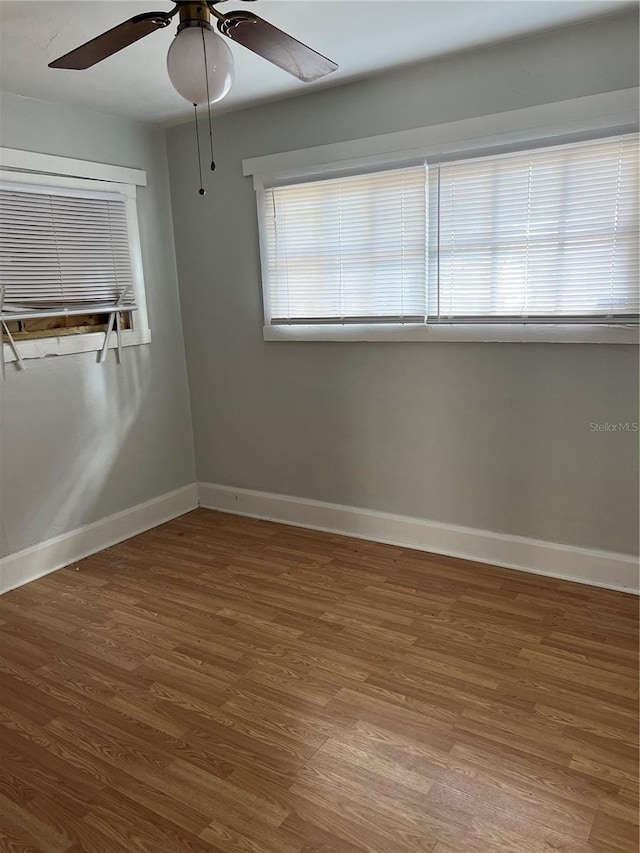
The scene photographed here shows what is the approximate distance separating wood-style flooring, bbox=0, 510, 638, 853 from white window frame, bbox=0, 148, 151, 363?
126cm

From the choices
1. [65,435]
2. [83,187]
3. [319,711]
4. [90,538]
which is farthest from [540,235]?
[90,538]

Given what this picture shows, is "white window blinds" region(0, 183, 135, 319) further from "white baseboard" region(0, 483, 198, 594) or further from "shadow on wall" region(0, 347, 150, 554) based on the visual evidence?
"white baseboard" region(0, 483, 198, 594)

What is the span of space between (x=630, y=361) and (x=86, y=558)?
3046 mm

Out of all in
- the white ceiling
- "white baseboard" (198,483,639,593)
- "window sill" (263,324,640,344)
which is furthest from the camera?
"white baseboard" (198,483,639,593)

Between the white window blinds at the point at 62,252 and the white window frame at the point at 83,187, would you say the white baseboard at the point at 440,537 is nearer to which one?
the white window frame at the point at 83,187

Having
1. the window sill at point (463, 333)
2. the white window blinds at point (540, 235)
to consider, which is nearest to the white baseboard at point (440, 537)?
the window sill at point (463, 333)

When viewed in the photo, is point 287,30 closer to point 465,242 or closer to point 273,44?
point 273,44

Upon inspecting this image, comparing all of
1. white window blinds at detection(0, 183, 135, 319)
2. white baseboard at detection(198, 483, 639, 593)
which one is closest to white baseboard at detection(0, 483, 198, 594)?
white baseboard at detection(198, 483, 639, 593)

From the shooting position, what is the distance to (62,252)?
343 cm

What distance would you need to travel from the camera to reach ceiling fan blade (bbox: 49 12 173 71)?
176 cm

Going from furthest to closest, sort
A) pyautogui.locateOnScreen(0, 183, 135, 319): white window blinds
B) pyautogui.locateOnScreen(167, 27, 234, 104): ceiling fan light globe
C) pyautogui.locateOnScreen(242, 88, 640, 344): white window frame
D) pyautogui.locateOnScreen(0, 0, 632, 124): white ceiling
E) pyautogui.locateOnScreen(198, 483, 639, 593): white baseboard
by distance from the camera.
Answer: pyautogui.locateOnScreen(0, 183, 135, 319): white window blinds → pyautogui.locateOnScreen(198, 483, 639, 593): white baseboard → pyautogui.locateOnScreen(242, 88, 640, 344): white window frame → pyautogui.locateOnScreen(0, 0, 632, 124): white ceiling → pyautogui.locateOnScreen(167, 27, 234, 104): ceiling fan light globe

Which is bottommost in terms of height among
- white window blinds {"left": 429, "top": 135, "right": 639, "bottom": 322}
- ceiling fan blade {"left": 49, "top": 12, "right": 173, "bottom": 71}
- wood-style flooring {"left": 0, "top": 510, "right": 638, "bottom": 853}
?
wood-style flooring {"left": 0, "top": 510, "right": 638, "bottom": 853}

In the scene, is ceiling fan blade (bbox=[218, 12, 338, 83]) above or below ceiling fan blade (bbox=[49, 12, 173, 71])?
below

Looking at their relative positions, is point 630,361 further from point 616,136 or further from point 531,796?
point 531,796
